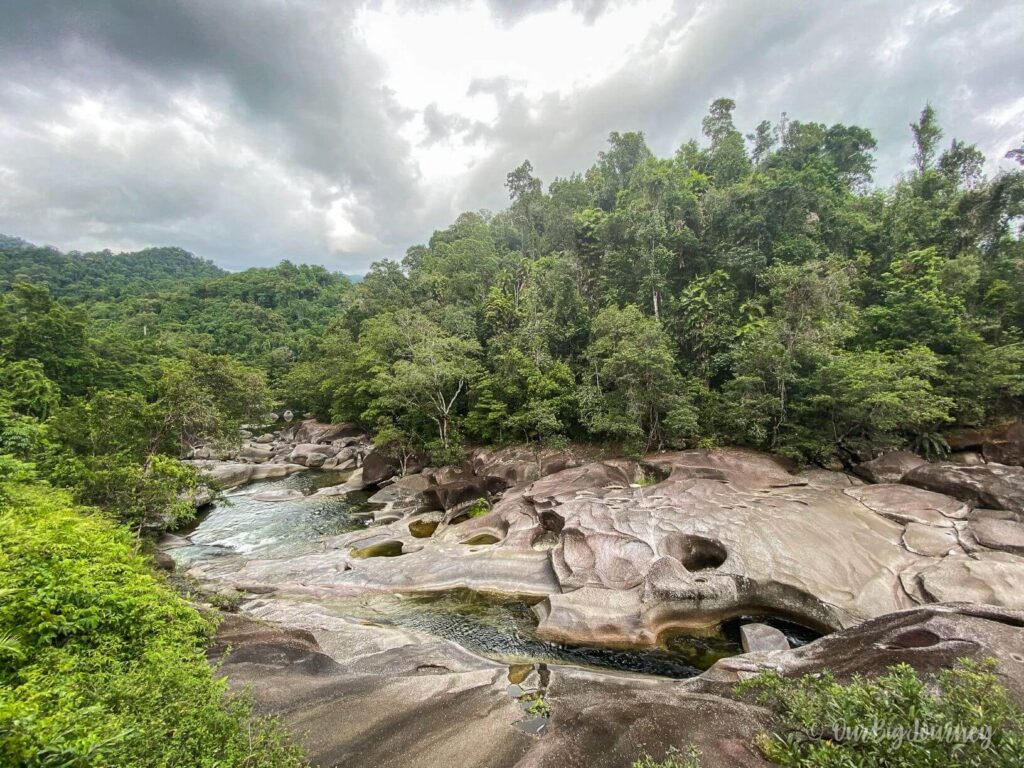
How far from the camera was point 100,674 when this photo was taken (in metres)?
4.64

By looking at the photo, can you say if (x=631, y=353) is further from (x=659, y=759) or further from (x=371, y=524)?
(x=659, y=759)

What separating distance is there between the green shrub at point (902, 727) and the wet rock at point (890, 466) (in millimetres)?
17909

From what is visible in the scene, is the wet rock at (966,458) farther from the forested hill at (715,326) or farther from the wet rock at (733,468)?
the wet rock at (733,468)

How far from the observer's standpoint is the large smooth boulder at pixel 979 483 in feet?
50.1

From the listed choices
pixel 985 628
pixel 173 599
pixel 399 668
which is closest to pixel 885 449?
pixel 985 628

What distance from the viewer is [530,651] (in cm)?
1173

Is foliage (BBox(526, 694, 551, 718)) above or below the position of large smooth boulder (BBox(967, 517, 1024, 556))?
above

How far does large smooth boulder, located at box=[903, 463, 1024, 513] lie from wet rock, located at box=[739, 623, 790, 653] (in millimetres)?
11708

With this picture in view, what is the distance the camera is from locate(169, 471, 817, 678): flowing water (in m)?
11.2

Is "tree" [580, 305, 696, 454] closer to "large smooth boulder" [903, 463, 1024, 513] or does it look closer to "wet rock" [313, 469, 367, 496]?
"large smooth boulder" [903, 463, 1024, 513]

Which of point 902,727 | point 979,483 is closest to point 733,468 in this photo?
point 979,483

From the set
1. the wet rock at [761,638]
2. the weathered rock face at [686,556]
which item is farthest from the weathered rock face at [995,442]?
the wet rock at [761,638]

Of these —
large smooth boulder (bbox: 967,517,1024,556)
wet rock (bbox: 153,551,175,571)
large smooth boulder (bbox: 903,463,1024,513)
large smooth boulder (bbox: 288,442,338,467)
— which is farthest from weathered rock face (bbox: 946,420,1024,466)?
large smooth boulder (bbox: 288,442,338,467)

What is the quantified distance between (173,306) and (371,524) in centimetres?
9707
